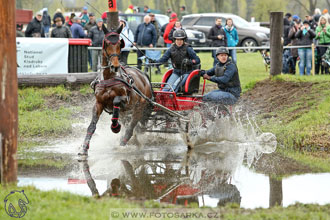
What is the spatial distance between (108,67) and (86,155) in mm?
1510

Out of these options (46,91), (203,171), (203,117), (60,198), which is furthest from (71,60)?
(60,198)

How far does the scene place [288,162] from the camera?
32.5ft

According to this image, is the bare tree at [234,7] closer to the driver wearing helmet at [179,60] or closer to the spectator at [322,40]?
the spectator at [322,40]

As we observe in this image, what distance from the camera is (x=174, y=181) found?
28.0 ft

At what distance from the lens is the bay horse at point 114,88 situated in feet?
32.9

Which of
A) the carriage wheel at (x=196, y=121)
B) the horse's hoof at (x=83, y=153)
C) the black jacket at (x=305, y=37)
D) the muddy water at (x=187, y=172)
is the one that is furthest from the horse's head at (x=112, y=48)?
the black jacket at (x=305, y=37)

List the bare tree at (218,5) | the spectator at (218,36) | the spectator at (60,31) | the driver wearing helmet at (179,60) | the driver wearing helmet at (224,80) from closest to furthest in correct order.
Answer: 1. the driver wearing helmet at (224,80)
2. the driver wearing helmet at (179,60)
3. the spectator at (218,36)
4. the spectator at (60,31)
5. the bare tree at (218,5)

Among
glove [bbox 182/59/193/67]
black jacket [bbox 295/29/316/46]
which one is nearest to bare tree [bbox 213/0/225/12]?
black jacket [bbox 295/29/316/46]

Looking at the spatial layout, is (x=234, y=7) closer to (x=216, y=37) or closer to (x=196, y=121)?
(x=216, y=37)

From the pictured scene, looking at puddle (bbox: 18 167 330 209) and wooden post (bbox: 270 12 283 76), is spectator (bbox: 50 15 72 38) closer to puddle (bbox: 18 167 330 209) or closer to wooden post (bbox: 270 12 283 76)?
wooden post (bbox: 270 12 283 76)

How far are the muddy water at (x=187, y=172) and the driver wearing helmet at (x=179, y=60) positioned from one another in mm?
1039

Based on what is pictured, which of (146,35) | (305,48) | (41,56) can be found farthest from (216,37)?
(41,56)

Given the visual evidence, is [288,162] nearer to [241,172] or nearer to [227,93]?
[241,172]

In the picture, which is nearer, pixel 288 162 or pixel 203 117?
pixel 288 162
